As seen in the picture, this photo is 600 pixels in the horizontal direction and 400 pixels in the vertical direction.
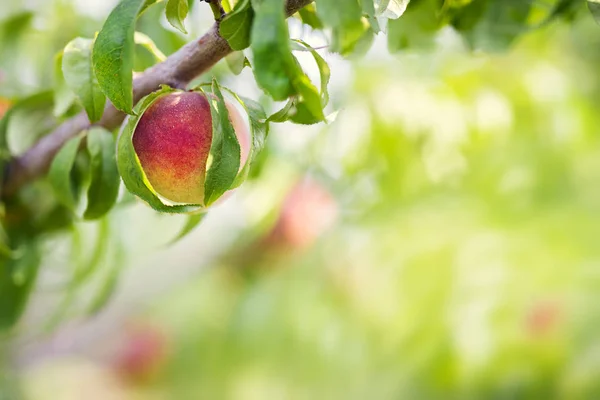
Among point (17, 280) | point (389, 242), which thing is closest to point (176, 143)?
point (17, 280)

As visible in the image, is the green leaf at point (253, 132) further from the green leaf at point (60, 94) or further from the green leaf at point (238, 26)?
the green leaf at point (60, 94)

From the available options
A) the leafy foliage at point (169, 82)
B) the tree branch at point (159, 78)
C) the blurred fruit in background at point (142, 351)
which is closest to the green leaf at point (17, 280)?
the leafy foliage at point (169, 82)

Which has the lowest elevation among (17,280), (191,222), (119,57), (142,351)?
(142,351)

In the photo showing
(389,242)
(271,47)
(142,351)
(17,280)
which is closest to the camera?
(271,47)

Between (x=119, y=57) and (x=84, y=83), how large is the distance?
0.05m

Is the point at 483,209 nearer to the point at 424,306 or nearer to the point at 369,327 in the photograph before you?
the point at 424,306

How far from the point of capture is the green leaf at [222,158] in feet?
0.95

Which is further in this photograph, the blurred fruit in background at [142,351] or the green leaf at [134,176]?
the blurred fruit in background at [142,351]

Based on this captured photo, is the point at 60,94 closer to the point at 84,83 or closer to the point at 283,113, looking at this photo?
the point at 84,83

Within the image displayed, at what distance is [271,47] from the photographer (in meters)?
0.26

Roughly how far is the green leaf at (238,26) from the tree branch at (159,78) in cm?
2

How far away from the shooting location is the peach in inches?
12.5

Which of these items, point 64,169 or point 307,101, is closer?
point 307,101

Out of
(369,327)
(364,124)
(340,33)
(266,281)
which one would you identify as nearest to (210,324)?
(266,281)
